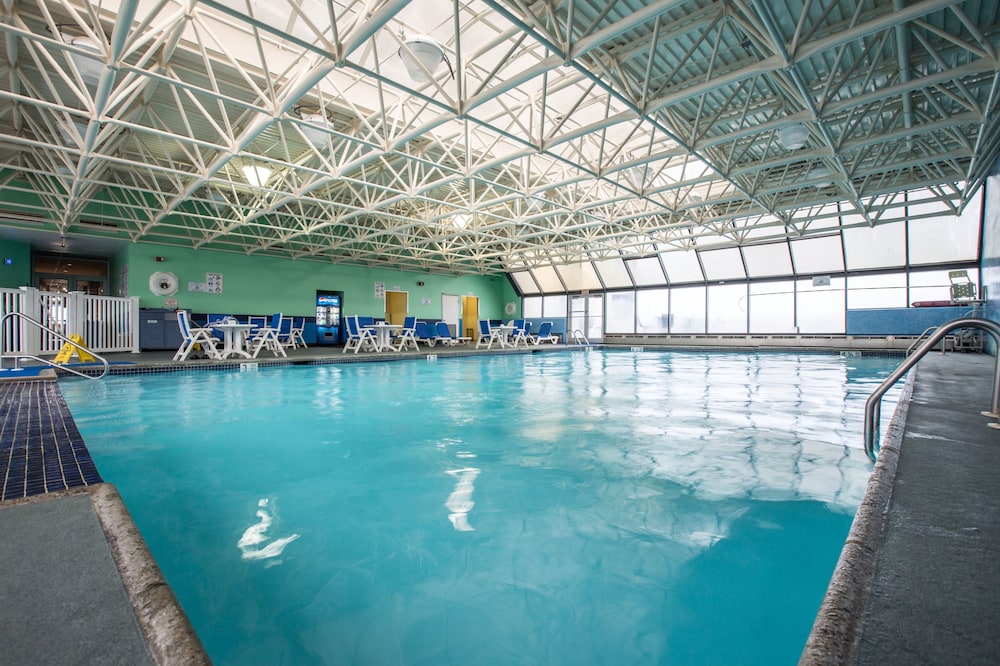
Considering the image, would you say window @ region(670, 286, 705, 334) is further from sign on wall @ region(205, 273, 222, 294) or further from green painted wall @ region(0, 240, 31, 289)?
green painted wall @ region(0, 240, 31, 289)

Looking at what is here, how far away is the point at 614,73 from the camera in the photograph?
21.6 ft

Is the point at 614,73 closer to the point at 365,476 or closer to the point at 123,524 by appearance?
the point at 365,476

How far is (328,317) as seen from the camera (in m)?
20.2

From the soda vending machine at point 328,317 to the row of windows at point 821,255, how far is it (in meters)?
11.2

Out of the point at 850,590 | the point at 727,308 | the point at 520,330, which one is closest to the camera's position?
the point at 850,590

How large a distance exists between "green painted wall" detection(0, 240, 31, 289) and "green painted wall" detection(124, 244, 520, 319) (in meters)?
2.41

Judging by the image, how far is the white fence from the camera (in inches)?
340

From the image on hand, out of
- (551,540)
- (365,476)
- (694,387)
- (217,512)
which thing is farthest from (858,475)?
(694,387)

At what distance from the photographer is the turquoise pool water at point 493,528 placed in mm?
1553

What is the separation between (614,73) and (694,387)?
16.3 feet

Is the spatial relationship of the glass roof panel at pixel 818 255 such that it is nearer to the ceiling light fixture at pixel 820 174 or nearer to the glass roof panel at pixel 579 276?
the ceiling light fixture at pixel 820 174

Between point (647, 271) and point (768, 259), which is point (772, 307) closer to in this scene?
point (768, 259)

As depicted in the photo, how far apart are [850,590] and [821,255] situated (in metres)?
19.3

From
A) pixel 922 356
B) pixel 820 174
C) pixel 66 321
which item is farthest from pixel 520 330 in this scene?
pixel 922 356
